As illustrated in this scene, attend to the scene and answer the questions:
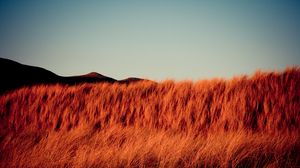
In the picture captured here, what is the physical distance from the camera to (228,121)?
20.1 ft

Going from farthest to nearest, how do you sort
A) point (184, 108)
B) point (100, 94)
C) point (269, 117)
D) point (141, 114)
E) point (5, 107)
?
point (5, 107), point (100, 94), point (141, 114), point (184, 108), point (269, 117)

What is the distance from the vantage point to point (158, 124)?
6.91 meters

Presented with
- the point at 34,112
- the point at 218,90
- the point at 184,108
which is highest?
the point at 218,90

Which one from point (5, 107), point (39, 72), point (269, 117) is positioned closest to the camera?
point (269, 117)

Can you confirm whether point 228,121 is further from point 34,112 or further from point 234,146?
point 34,112

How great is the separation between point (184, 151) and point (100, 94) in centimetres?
491

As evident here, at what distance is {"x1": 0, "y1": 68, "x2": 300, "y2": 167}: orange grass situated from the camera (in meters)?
3.65

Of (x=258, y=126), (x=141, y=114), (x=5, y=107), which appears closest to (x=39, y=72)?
(x=5, y=107)

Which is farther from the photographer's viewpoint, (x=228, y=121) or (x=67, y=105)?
(x=67, y=105)

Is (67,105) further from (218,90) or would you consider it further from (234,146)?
(234,146)

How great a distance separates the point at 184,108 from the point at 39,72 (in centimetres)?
3294

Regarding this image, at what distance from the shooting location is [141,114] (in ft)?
23.9

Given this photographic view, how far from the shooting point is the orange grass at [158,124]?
3.65 metres

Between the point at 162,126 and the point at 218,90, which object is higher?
the point at 218,90
